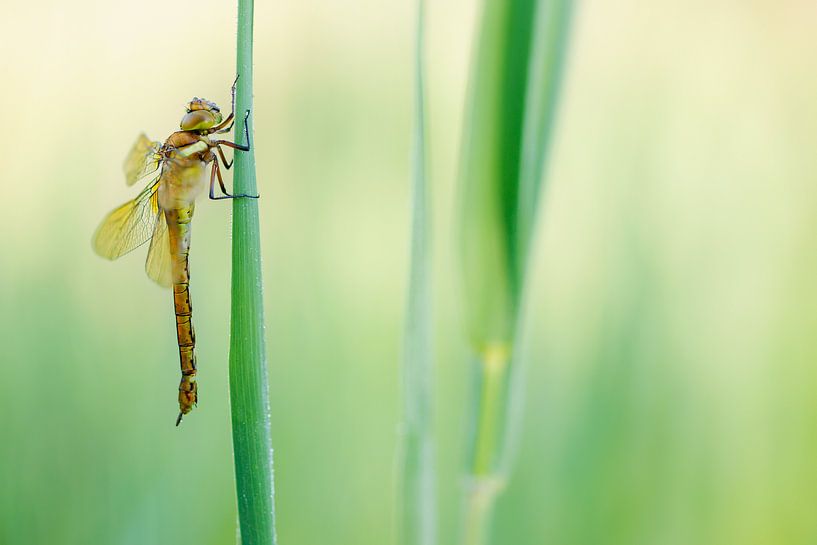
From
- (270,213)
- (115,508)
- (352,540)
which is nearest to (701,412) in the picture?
(352,540)

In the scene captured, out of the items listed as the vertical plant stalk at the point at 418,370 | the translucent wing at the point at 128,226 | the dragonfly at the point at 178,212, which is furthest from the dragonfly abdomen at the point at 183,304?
the vertical plant stalk at the point at 418,370

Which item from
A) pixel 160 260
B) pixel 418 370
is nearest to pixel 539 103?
pixel 418 370

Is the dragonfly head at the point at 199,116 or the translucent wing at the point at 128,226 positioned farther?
the translucent wing at the point at 128,226

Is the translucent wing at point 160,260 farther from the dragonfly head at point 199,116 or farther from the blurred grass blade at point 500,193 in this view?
the blurred grass blade at point 500,193

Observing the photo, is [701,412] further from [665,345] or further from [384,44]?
[384,44]

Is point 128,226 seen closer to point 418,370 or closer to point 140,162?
point 140,162

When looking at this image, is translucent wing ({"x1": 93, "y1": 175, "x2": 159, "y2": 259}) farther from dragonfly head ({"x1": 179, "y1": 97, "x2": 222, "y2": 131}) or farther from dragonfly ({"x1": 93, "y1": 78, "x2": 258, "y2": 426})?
dragonfly head ({"x1": 179, "y1": 97, "x2": 222, "y2": 131})
